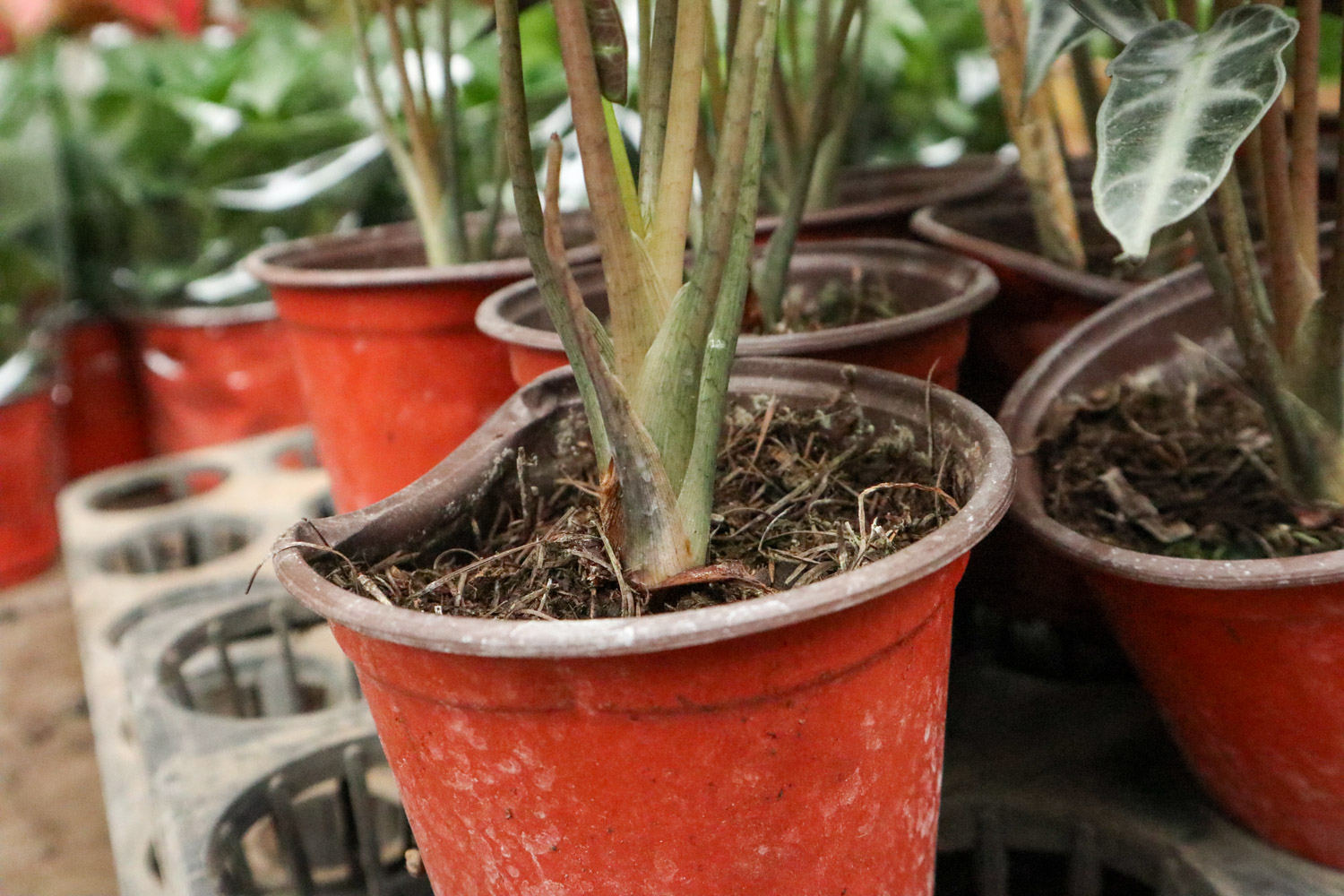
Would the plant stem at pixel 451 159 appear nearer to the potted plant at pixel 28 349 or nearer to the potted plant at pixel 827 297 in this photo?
the potted plant at pixel 827 297

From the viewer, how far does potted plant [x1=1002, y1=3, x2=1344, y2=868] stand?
516 millimetres

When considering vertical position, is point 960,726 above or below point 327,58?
below

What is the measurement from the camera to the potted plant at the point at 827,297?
2.46 feet

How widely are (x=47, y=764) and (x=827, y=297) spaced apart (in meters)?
1.21

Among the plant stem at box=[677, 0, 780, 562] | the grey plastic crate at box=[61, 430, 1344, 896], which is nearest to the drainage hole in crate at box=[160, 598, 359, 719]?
the grey plastic crate at box=[61, 430, 1344, 896]

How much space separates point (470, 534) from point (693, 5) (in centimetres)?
32

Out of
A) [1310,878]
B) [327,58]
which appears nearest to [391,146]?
[1310,878]

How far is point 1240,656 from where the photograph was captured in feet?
2.11

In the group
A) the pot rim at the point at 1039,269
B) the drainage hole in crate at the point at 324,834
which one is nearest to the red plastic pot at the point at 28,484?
the drainage hole in crate at the point at 324,834

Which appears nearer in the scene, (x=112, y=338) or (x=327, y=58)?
(x=327, y=58)

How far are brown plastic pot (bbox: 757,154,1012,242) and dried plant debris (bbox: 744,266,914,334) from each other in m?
0.09

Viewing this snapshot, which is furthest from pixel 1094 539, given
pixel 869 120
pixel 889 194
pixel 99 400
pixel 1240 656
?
pixel 99 400

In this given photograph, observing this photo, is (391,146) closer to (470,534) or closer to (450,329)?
(450,329)

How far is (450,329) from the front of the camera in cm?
100
